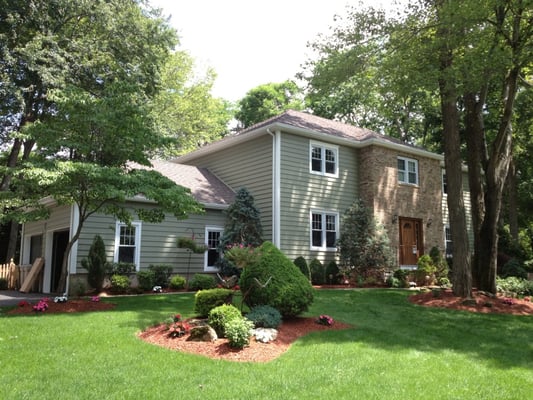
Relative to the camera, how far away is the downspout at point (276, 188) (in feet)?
52.3

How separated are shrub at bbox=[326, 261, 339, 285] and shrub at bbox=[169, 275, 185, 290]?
524 cm

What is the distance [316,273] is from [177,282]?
490 centimetres

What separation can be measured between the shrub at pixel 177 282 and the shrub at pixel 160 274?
279mm

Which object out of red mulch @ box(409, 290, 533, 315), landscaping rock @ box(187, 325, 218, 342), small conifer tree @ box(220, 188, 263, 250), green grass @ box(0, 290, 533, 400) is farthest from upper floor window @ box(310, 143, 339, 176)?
landscaping rock @ box(187, 325, 218, 342)

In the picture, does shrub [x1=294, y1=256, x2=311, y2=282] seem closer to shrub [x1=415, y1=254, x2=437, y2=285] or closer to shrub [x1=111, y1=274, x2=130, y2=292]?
shrub [x1=415, y1=254, x2=437, y2=285]

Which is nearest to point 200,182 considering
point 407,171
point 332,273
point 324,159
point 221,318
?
point 324,159

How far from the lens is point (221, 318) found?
6883 mm

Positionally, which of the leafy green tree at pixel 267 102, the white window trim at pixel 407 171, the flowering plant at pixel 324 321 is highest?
the leafy green tree at pixel 267 102

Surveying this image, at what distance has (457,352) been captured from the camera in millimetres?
6848

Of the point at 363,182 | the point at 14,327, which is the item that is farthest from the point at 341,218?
the point at 14,327

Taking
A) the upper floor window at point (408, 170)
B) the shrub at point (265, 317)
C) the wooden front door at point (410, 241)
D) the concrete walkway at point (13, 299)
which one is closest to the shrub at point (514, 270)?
the wooden front door at point (410, 241)

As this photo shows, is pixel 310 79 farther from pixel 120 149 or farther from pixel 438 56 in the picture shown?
pixel 120 149

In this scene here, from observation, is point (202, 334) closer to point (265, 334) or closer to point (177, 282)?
point (265, 334)

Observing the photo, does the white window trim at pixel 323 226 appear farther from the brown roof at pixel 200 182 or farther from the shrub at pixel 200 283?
the shrub at pixel 200 283
